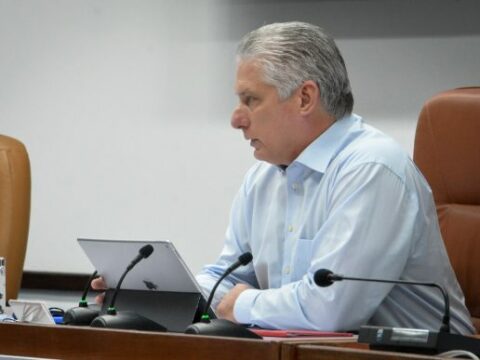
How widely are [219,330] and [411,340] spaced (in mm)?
370

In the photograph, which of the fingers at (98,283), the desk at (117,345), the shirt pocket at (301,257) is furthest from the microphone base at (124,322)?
the shirt pocket at (301,257)

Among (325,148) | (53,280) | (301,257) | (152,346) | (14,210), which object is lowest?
(53,280)

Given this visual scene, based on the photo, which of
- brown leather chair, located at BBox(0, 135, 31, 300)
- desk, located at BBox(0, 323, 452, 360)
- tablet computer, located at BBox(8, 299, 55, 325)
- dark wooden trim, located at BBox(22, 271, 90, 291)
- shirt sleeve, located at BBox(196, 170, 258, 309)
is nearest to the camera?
desk, located at BBox(0, 323, 452, 360)

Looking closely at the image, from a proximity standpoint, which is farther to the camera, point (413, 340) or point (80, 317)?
point (80, 317)

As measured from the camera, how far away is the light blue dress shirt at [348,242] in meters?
2.19

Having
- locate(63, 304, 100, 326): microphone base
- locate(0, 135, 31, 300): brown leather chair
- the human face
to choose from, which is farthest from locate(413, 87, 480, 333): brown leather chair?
locate(0, 135, 31, 300): brown leather chair

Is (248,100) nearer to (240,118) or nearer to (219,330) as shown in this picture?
(240,118)

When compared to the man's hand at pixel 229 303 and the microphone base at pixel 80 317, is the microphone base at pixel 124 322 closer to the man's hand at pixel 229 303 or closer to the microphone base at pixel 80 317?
the microphone base at pixel 80 317

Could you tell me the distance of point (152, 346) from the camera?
165 centimetres

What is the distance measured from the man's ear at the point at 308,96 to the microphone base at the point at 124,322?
0.76 m

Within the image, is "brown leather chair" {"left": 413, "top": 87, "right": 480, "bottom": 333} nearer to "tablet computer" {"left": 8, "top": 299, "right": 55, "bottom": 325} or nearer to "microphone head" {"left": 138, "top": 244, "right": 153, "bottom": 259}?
"microphone head" {"left": 138, "top": 244, "right": 153, "bottom": 259}

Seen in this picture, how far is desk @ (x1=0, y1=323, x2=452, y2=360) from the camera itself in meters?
1.49

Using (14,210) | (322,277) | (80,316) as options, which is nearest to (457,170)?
(322,277)

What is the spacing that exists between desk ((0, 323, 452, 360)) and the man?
396mm
